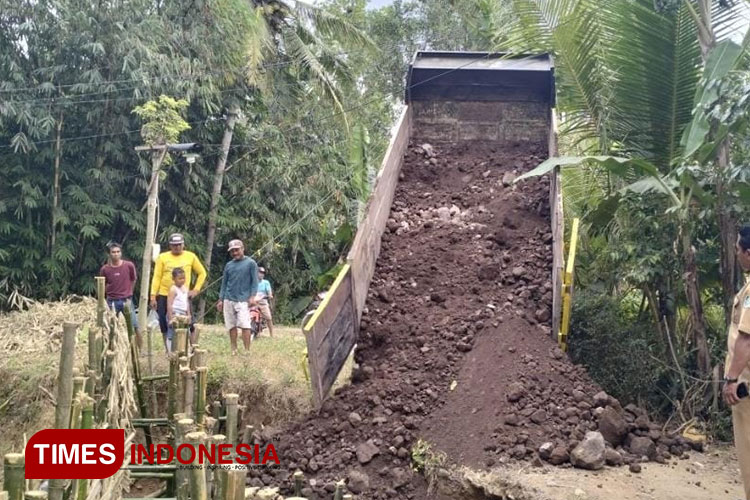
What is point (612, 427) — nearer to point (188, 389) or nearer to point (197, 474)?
point (188, 389)

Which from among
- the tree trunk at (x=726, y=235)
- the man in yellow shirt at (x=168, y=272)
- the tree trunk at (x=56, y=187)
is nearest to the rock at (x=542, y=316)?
the tree trunk at (x=726, y=235)

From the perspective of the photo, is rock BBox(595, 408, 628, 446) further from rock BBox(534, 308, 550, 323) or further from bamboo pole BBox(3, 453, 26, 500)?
bamboo pole BBox(3, 453, 26, 500)

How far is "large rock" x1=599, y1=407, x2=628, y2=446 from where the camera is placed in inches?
226

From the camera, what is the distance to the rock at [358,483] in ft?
18.0

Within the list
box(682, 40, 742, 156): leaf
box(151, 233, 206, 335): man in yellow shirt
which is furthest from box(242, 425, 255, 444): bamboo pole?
box(682, 40, 742, 156): leaf

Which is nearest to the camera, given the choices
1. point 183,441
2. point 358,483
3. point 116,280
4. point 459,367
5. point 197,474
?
point 197,474

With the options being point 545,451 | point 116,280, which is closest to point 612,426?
point 545,451

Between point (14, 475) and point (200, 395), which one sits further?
point (200, 395)

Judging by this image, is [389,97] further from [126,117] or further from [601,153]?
[601,153]

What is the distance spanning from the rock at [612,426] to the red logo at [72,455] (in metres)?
3.24

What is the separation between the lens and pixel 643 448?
5742mm

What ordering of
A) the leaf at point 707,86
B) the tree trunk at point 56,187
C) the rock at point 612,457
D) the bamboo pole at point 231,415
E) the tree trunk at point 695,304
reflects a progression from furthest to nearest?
the tree trunk at point 56,187, the tree trunk at point 695,304, the leaf at point 707,86, the rock at point 612,457, the bamboo pole at point 231,415

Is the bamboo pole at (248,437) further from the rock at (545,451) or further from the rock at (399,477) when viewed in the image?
the rock at (545,451)

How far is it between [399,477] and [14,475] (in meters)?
3.11
